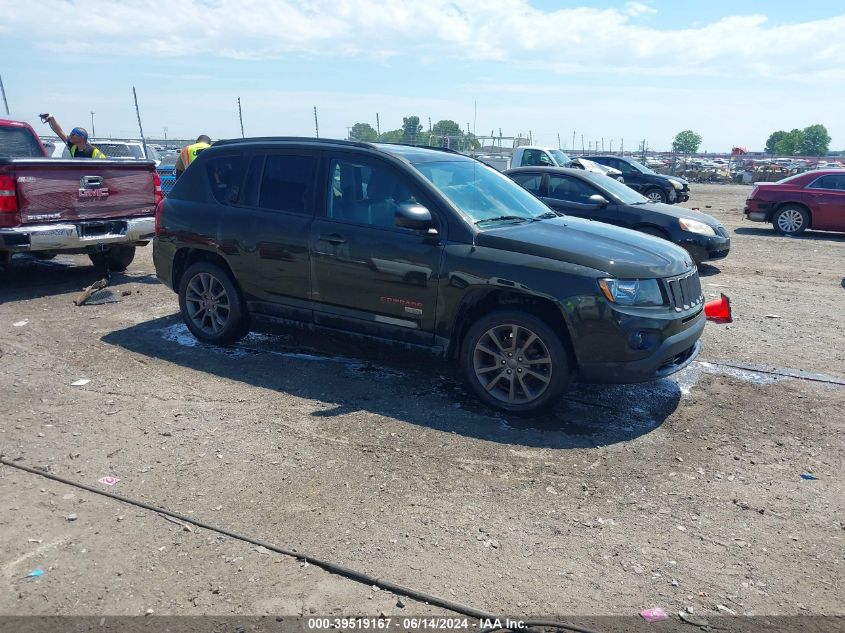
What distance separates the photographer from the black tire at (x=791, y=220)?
15.9 metres

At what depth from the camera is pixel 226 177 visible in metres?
6.52

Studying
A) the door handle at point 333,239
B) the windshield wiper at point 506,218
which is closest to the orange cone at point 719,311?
the windshield wiper at point 506,218

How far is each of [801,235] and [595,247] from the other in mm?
13189

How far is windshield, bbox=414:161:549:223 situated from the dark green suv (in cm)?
2

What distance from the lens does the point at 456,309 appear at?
17.3 feet

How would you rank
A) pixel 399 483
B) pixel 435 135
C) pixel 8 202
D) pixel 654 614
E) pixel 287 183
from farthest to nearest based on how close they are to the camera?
1. pixel 435 135
2. pixel 8 202
3. pixel 287 183
4. pixel 399 483
5. pixel 654 614

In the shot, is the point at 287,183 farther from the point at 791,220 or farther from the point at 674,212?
the point at 791,220

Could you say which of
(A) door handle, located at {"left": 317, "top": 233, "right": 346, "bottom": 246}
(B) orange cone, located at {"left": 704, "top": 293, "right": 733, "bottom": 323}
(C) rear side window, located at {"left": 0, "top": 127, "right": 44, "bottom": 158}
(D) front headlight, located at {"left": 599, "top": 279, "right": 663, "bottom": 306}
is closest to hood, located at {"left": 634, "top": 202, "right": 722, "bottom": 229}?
(B) orange cone, located at {"left": 704, "top": 293, "right": 733, "bottom": 323}

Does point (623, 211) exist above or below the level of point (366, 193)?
below

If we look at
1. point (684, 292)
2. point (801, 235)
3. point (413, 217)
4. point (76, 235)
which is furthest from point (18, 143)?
point (801, 235)

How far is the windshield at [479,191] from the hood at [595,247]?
0.27 m

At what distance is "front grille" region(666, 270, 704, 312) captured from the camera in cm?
507

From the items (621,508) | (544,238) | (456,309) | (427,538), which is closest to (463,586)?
(427,538)

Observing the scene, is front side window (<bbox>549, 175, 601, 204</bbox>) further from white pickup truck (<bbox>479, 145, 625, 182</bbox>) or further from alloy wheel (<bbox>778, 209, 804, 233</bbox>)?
white pickup truck (<bbox>479, 145, 625, 182</bbox>)
